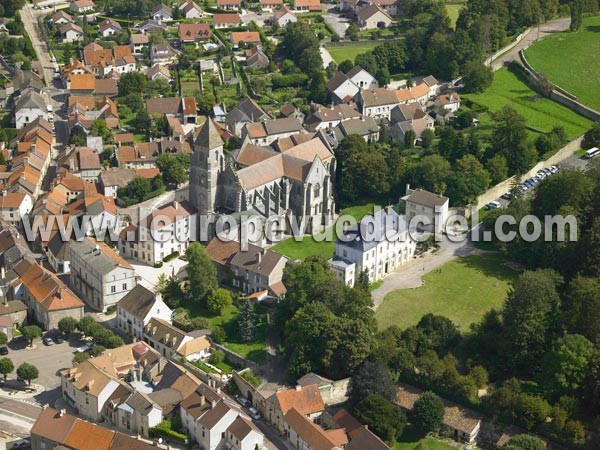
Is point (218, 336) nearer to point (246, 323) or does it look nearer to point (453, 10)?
point (246, 323)

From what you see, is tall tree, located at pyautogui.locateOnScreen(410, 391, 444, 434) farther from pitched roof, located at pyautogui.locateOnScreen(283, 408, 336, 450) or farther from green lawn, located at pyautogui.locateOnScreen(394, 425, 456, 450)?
pitched roof, located at pyautogui.locateOnScreen(283, 408, 336, 450)

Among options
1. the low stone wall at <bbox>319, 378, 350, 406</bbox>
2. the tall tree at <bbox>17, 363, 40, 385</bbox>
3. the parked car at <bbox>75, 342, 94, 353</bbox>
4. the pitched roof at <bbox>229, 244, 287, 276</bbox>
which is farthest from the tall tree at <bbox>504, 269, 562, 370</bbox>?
the tall tree at <bbox>17, 363, 40, 385</bbox>

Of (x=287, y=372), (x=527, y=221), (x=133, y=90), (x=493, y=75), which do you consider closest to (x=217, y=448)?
(x=287, y=372)

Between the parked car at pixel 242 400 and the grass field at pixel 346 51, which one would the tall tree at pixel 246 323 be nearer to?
the parked car at pixel 242 400

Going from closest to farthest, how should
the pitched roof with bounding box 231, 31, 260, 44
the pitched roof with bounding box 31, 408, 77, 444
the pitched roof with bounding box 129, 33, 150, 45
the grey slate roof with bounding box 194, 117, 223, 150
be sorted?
the pitched roof with bounding box 31, 408, 77, 444, the grey slate roof with bounding box 194, 117, 223, 150, the pitched roof with bounding box 129, 33, 150, 45, the pitched roof with bounding box 231, 31, 260, 44

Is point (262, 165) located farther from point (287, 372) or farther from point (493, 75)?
point (493, 75)

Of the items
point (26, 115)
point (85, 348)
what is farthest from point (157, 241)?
point (26, 115)

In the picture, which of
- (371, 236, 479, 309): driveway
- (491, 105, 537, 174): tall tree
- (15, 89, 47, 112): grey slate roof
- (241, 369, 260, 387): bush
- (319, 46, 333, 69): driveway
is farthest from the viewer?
(319, 46, 333, 69): driveway
